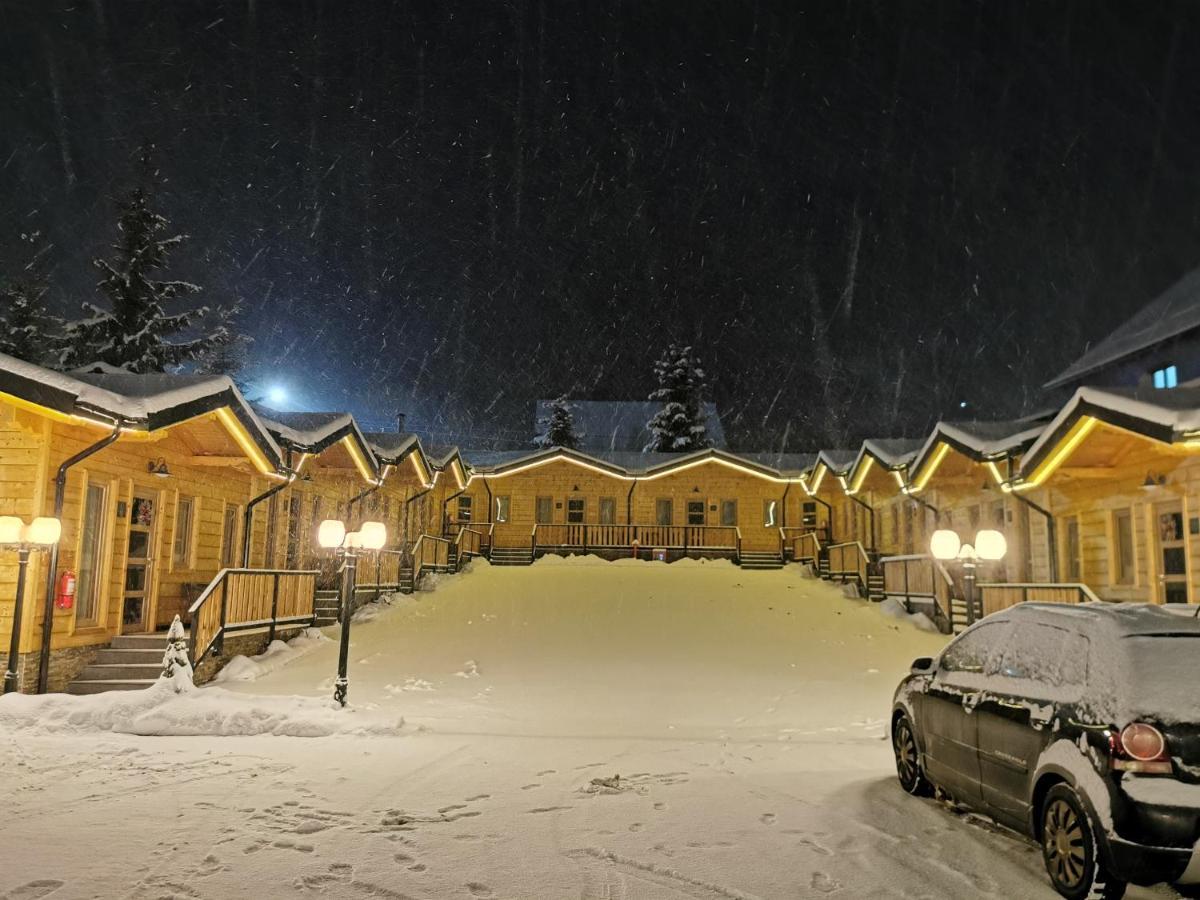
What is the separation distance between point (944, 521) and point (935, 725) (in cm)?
1825

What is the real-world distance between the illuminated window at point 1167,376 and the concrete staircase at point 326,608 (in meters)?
22.3

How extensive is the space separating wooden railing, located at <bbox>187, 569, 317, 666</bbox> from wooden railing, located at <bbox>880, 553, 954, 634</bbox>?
12.4 m

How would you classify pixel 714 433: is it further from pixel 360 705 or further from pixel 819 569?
pixel 360 705

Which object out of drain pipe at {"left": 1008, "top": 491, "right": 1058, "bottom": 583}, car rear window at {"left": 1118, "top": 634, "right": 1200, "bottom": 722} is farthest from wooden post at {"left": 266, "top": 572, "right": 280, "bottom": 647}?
drain pipe at {"left": 1008, "top": 491, "right": 1058, "bottom": 583}

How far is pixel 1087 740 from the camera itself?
4.82 metres

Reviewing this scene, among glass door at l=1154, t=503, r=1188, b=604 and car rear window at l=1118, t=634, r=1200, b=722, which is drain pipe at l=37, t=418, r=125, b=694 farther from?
glass door at l=1154, t=503, r=1188, b=604

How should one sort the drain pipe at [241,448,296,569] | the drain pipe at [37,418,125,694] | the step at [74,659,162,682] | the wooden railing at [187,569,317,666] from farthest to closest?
the drain pipe at [241,448,296,569] → the wooden railing at [187,569,317,666] → the step at [74,659,162,682] → the drain pipe at [37,418,125,694]

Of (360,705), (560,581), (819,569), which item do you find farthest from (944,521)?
(360,705)

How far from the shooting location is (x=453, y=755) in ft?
28.8

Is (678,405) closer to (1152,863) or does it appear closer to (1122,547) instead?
(1122,547)

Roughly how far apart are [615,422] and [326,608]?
4482cm

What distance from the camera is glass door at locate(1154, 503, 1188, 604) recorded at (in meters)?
14.5

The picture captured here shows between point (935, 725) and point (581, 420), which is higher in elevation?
point (581, 420)

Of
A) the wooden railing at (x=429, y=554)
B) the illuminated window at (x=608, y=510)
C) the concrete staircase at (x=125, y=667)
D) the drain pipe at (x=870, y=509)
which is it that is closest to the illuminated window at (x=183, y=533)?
the concrete staircase at (x=125, y=667)
